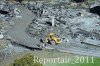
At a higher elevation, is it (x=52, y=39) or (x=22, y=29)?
(x=22, y=29)

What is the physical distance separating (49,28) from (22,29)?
121 inches

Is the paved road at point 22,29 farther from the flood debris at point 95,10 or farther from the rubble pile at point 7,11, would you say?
the flood debris at point 95,10

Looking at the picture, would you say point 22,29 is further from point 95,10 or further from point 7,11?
point 95,10

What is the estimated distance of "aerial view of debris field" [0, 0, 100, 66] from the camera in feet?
110

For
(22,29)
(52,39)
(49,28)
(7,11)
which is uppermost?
(7,11)

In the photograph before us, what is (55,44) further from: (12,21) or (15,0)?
(15,0)

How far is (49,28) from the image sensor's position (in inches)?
1481

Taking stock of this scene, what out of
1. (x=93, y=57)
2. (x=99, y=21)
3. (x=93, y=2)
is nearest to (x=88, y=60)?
(x=93, y=57)

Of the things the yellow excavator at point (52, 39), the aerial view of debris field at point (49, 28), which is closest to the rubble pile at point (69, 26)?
the aerial view of debris field at point (49, 28)

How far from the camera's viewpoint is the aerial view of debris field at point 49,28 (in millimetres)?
33469

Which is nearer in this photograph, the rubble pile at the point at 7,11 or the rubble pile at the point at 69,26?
the rubble pile at the point at 69,26

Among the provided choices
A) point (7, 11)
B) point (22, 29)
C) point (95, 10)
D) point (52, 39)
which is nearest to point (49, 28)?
point (22, 29)

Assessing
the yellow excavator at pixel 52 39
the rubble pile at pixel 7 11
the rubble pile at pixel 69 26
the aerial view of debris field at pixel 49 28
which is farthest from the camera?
the rubble pile at pixel 7 11

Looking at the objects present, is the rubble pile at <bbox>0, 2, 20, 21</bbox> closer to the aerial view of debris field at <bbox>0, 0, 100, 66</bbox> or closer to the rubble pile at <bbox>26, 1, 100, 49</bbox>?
the aerial view of debris field at <bbox>0, 0, 100, 66</bbox>
